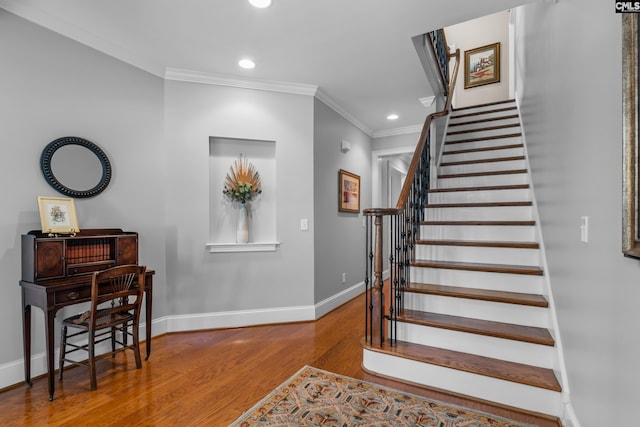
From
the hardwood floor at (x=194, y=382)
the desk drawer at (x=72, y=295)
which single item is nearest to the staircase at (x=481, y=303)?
the hardwood floor at (x=194, y=382)

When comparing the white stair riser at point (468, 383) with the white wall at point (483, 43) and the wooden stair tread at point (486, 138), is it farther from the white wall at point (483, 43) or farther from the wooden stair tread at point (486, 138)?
the white wall at point (483, 43)

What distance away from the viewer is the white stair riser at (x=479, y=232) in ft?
9.13

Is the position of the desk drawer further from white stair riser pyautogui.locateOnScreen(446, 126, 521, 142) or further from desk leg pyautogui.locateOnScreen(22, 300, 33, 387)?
white stair riser pyautogui.locateOnScreen(446, 126, 521, 142)

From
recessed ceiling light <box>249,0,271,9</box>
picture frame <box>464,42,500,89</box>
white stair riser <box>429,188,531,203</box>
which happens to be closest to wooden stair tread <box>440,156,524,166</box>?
white stair riser <box>429,188,531,203</box>

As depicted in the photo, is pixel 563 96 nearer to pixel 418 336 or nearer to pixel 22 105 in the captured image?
pixel 418 336

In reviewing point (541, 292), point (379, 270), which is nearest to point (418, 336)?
point (379, 270)

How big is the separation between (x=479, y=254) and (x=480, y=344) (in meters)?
0.86

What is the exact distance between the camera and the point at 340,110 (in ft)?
14.0

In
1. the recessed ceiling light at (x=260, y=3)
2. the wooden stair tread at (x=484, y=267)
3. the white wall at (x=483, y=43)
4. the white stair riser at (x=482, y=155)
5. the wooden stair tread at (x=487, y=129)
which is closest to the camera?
the recessed ceiling light at (x=260, y=3)

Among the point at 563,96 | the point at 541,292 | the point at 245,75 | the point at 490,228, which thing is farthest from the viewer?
the point at 245,75

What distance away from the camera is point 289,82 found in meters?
3.52

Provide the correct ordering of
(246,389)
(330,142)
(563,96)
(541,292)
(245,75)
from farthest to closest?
(330,142), (245,75), (541,292), (246,389), (563,96)

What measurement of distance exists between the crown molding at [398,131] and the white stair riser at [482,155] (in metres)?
1.13

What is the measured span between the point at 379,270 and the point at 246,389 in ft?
4.02
